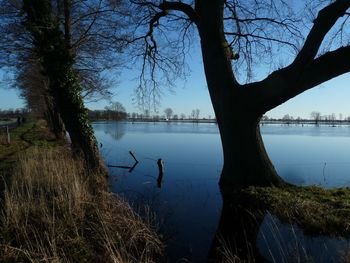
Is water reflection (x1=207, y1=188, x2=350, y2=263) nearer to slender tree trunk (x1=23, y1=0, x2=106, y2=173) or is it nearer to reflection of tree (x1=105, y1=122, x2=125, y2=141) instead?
slender tree trunk (x1=23, y1=0, x2=106, y2=173)

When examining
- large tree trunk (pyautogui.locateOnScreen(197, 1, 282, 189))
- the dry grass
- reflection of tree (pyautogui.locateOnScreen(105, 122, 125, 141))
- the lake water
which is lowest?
the lake water

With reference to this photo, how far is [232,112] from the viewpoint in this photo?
39.9ft

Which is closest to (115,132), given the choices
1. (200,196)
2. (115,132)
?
(115,132)

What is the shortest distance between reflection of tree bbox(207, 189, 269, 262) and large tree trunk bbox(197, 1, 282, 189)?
1.31 metres

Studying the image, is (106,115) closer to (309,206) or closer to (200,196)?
(200,196)

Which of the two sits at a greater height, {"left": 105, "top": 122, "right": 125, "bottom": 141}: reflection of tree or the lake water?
{"left": 105, "top": 122, "right": 125, "bottom": 141}: reflection of tree

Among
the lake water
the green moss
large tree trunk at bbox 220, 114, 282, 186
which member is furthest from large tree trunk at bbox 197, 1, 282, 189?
the lake water

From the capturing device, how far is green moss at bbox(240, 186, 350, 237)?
7758mm

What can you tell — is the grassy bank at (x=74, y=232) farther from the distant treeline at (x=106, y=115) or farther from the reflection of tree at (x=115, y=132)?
the distant treeline at (x=106, y=115)

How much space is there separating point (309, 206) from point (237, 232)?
196cm

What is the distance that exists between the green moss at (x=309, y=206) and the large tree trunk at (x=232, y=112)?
3.04 feet

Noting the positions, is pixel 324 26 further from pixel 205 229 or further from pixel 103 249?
pixel 103 249

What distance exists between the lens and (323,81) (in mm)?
10344

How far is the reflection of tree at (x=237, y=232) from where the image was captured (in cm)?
668
